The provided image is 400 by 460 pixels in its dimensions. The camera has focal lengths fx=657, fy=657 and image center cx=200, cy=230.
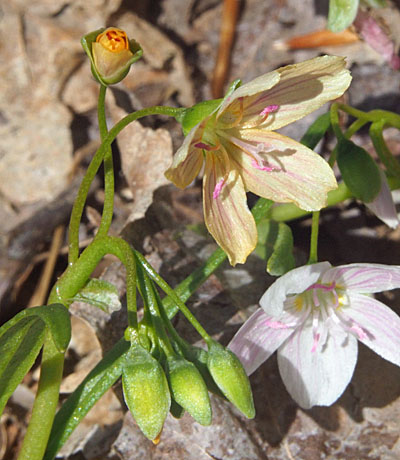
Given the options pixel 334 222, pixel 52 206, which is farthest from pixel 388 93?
pixel 52 206

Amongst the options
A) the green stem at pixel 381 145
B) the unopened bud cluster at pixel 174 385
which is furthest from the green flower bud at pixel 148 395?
the green stem at pixel 381 145

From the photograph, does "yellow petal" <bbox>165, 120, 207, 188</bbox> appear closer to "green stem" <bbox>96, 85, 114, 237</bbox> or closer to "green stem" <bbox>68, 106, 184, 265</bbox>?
"green stem" <bbox>68, 106, 184, 265</bbox>

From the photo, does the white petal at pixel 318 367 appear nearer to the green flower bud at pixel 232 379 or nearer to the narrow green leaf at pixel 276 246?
the narrow green leaf at pixel 276 246

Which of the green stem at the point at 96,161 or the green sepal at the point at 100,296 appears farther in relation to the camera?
the green sepal at the point at 100,296

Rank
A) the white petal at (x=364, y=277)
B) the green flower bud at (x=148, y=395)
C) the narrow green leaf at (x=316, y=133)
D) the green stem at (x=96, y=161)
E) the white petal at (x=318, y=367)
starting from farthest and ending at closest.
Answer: the narrow green leaf at (x=316, y=133) → the white petal at (x=318, y=367) → the white petal at (x=364, y=277) → the green stem at (x=96, y=161) → the green flower bud at (x=148, y=395)

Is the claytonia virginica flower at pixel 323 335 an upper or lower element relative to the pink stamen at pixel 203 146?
lower

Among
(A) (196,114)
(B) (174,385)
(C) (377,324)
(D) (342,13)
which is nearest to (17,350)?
(B) (174,385)

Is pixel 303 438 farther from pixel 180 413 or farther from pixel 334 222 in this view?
pixel 334 222
